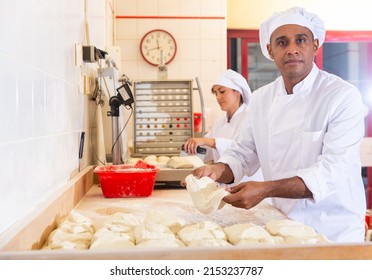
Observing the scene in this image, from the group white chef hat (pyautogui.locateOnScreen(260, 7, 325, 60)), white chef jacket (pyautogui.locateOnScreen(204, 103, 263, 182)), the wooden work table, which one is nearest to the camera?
the wooden work table

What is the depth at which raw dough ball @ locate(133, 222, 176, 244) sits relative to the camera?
125 centimetres

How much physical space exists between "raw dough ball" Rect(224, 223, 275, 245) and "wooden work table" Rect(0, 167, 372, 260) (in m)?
0.27

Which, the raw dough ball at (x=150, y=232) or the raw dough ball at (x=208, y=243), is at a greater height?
the raw dough ball at (x=150, y=232)

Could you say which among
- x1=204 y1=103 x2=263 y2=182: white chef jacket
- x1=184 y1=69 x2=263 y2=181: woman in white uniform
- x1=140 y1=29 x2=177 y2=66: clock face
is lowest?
x1=204 y1=103 x2=263 y2=182: white chef jacket

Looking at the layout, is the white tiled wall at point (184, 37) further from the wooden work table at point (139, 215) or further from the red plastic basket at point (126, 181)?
the red plastic basket at point (126, 181)

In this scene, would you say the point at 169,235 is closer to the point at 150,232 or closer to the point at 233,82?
the point at 150,232

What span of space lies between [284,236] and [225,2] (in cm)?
446

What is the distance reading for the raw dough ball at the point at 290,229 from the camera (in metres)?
1.30

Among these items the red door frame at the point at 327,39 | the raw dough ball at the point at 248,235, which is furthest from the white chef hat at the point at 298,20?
Answer: the red door frame at the point at 327,39

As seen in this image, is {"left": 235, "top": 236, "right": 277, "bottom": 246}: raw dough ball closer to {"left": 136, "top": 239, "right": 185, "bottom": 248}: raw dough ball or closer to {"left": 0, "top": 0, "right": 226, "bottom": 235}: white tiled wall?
{"left": 136, "top": 239, "right": 185, "bottom": 248}: raw dough ball

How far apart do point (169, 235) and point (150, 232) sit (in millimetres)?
59

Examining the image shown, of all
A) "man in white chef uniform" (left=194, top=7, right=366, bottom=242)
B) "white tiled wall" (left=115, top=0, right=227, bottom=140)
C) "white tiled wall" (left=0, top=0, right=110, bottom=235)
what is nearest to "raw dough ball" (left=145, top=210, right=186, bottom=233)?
"man in white chef uniform" (left=194, top=7, right=366, bottom=242)

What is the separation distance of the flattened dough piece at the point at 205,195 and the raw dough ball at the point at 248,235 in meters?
0.26

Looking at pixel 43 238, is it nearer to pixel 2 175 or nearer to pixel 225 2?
A: pixel 2 175
